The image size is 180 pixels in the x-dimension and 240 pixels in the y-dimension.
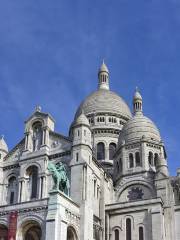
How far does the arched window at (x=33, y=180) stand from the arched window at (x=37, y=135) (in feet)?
8.43

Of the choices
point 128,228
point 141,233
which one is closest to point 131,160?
point 128,228

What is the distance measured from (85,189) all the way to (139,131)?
17.0 meters

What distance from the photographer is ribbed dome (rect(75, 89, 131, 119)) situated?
73.1 meters

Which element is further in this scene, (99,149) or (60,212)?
(99,149)

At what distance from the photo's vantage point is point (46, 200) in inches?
1689

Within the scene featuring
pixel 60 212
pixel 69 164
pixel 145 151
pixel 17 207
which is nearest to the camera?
pixel 60 212

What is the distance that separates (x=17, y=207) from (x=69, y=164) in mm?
7766

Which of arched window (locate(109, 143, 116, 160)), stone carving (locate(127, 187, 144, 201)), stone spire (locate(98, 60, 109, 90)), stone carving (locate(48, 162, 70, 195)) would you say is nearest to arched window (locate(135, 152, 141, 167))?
stone carving (locate(127, 187, 144, 201))

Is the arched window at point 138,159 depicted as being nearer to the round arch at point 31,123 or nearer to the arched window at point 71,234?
the round arch at point 31,123

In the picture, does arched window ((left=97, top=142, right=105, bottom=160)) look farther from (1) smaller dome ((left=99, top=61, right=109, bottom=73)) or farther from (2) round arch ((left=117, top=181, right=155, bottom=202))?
(1) smaller dome ((left=99, top=61, right=109, bottom=73))

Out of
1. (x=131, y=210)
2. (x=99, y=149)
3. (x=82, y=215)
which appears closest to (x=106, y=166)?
(x=99, y=149)

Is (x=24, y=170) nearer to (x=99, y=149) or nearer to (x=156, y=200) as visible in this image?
(x=156, y=200)

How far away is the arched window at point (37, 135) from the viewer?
52.9 metres

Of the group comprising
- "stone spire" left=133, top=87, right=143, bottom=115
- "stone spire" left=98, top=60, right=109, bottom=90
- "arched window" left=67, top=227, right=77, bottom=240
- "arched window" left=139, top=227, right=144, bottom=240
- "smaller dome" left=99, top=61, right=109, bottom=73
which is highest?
"smaller dome" left=99, top=61, right=109, bottom=73
